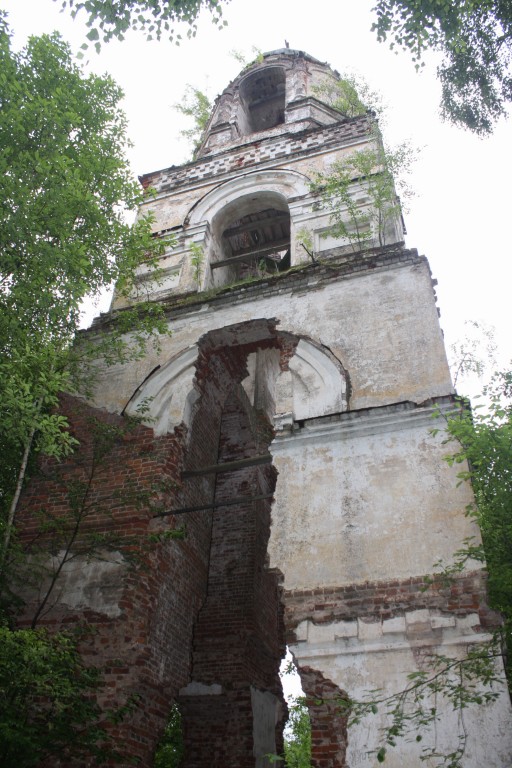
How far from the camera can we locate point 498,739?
4.35 meters

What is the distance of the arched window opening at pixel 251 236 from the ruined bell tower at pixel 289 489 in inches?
1.8

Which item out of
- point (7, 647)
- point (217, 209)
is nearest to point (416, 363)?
point (7, 647)

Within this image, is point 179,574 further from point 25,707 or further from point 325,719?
point 325,719

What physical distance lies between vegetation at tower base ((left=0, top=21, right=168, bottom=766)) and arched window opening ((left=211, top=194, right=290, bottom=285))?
8.84ft

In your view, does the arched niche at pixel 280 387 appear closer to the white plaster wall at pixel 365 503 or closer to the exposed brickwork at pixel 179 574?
the exposed brickwork at pixel 179 574

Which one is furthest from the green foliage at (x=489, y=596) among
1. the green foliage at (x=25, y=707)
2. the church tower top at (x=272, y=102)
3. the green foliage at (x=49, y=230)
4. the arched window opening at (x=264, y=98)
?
the arched window opening at (x=264, y=98)

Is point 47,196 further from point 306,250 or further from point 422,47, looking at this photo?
point 422,47

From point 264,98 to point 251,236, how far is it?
209 inches

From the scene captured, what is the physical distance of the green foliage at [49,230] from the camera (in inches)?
237

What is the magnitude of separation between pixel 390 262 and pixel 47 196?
14.2ft

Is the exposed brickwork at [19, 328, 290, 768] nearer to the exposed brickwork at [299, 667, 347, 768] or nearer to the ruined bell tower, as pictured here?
the ruined bell tower

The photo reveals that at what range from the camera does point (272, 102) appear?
15820mm

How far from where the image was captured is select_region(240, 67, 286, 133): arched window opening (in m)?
15.4

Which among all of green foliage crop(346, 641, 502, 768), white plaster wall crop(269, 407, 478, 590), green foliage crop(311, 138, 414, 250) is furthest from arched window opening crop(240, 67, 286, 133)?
green foliage crop(346, 641, 502, 768)
